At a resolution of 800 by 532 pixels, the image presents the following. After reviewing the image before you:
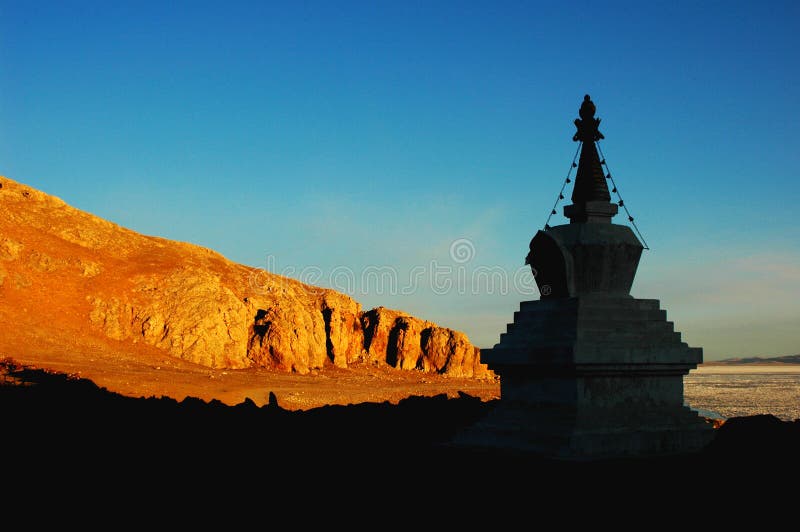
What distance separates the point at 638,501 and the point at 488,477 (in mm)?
2461

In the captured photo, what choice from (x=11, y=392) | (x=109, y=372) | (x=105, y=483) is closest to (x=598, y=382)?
(x=105, y=483)

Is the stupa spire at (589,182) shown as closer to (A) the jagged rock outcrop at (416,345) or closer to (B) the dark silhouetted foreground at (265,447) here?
(B) the dark silhouetted foreground at (265,447)

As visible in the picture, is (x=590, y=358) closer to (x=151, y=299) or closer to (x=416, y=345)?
(x=151, y=299)

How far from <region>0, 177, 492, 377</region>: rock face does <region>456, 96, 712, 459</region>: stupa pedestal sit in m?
32.9

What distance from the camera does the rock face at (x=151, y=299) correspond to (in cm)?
4638

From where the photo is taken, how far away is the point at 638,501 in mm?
10227

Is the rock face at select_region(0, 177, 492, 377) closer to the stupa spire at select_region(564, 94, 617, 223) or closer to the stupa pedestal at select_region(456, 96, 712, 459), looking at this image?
the stupa pedestal at select_region(456, 96, 712, 459)

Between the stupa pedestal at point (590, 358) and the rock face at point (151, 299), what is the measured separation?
1294 inches

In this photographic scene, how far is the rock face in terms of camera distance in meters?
46.4

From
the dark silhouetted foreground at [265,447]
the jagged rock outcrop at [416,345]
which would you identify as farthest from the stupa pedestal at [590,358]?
the jagged rock outcrop at [416,345]

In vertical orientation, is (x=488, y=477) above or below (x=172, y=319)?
below

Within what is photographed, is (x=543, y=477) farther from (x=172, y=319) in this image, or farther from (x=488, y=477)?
(x=172, y=319)

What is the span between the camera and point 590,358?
11.8 metres

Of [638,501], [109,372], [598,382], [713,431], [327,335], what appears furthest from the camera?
[327,335]
